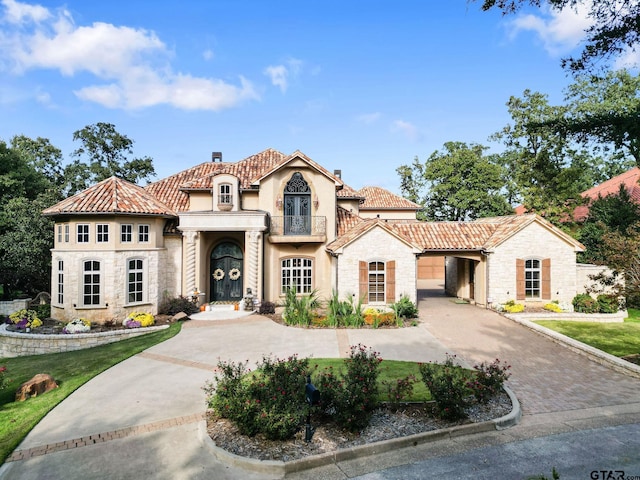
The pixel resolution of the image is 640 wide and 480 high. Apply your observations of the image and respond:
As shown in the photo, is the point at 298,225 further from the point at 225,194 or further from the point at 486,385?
the point at 486,385

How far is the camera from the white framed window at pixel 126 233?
17.3m

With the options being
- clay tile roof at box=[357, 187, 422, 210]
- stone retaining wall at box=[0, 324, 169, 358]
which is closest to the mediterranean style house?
stone retaining wall at box=[0, 324, 169, 358]

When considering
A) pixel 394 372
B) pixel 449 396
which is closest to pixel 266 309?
pixel 394 372

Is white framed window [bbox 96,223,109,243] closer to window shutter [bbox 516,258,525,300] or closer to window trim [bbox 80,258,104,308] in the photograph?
window trim [bbox 80,258,104,308]

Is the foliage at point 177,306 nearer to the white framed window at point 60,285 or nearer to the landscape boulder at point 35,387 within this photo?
the white framed window at point 60,285

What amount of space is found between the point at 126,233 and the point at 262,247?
260 inches

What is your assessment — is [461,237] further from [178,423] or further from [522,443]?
[178,423]

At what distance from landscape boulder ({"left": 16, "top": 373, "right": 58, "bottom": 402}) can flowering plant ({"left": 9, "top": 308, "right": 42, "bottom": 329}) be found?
800cm

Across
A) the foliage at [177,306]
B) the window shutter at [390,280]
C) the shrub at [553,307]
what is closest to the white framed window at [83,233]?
the foliage at [177,306]

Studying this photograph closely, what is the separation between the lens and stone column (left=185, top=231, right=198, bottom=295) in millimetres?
19281

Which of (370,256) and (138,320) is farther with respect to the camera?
(370,256)

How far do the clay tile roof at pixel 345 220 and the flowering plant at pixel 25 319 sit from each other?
49.4 feet

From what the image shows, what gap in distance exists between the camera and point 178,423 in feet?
25.2

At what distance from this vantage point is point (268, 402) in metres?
7.00
